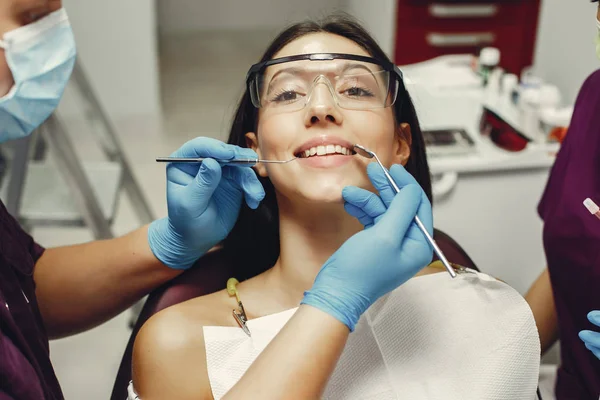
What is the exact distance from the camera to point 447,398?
42.6 inches

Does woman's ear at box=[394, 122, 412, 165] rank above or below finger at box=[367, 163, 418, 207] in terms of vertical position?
below

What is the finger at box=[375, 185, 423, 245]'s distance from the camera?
96cm

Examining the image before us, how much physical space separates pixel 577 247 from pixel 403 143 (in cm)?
42

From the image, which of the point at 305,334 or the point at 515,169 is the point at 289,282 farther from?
the point at 515,169

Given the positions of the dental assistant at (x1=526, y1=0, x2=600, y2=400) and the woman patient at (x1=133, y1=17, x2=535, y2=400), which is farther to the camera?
the dental assistant at (x1=526, y1=0, x2=600, y2=400)

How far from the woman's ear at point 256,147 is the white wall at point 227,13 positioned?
168 inches

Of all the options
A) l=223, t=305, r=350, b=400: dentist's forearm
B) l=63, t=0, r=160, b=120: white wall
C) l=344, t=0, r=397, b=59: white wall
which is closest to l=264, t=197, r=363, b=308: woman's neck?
l=223, t=305, r=350, b=400: dentist's forearm

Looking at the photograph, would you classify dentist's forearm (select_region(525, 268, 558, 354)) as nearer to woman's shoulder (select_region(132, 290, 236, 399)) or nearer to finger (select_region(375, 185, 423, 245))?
finger (select_region(375, 185, 423, 245))

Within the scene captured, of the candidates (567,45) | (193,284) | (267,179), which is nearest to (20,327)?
(193,284)

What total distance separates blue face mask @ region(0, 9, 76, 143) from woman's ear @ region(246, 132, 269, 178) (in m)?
0.49

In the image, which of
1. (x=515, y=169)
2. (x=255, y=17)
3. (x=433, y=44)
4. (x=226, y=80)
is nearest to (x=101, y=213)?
(x=515, y=169)

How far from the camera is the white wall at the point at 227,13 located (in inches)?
215

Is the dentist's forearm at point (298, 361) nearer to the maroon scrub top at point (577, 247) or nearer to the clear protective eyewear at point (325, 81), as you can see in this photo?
the clear protective eyewear at point (325, 81)

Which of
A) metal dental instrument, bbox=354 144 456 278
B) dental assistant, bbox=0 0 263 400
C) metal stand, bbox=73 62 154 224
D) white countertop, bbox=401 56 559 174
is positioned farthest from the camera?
metal stand, bbox=73 62 154 224
